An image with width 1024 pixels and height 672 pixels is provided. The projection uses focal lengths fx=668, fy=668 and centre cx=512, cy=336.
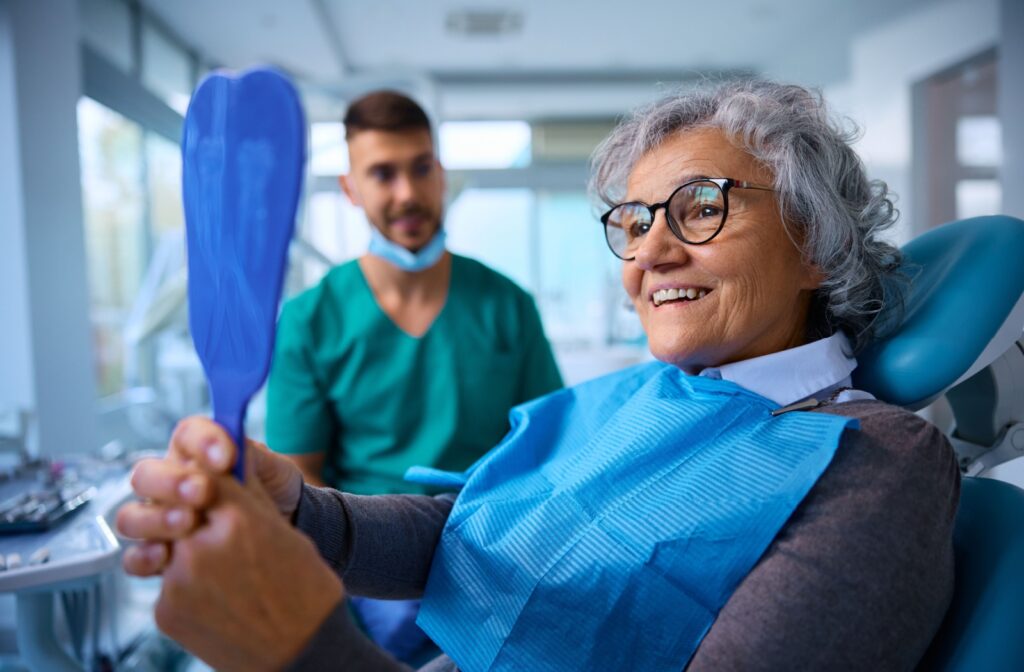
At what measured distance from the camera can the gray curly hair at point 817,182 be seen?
33.4 inches

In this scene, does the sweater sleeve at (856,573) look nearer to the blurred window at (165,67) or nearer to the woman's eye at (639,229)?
the woman's eye at (639,229)

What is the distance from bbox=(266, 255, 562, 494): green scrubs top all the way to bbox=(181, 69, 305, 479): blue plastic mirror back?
3.06 ft

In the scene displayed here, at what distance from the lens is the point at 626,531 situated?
75 centimetres

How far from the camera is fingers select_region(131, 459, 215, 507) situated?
1.47 ft

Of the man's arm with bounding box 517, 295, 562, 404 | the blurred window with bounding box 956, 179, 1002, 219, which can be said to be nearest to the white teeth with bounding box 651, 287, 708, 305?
the man's arm with bounding box 517, 295, 562, 404

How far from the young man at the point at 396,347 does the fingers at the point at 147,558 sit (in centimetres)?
91

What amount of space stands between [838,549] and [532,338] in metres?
1.01

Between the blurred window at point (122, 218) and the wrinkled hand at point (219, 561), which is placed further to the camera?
the blurred window at point (122, 218)

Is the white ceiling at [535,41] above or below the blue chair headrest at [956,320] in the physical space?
above

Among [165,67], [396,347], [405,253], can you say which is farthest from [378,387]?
[165,67]

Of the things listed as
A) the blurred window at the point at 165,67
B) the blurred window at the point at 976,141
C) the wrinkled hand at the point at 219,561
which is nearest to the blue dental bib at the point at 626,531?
the wrinkled hand at the point at 219,561

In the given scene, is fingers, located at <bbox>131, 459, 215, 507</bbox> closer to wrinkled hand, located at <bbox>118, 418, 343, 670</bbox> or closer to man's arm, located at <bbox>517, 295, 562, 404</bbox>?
wrinkled hand, located at <bbox>118, 418, 343, 670</bbox>

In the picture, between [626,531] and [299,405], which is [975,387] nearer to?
[626,531]

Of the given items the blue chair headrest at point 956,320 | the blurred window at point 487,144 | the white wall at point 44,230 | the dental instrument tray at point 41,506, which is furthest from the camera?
the blurred window at point 487,144
